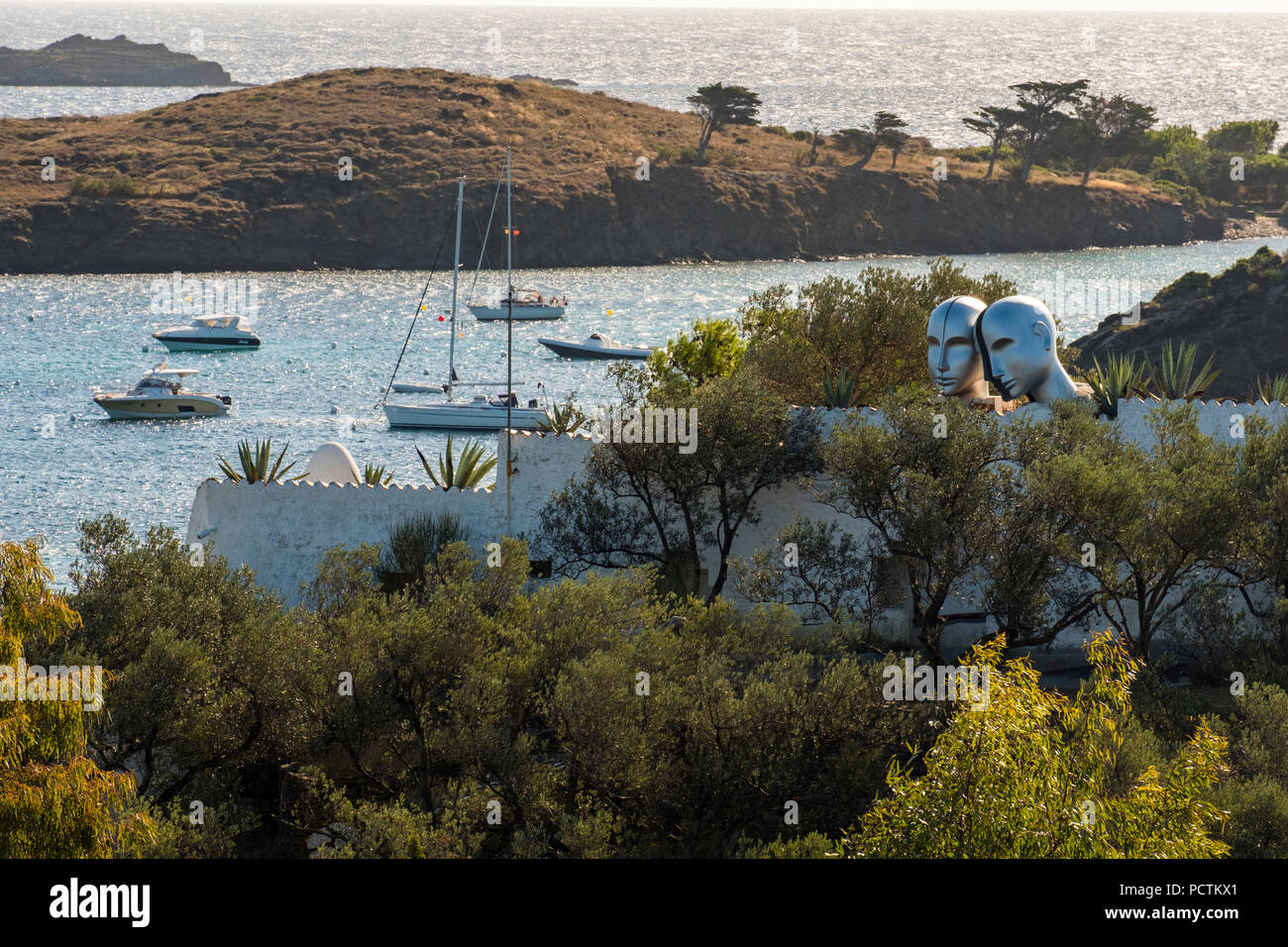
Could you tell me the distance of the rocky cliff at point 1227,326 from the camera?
77375mm

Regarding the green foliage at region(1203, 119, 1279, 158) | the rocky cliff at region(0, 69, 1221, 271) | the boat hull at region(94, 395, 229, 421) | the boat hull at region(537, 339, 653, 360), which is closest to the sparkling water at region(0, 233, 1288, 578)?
the boat hull at region(94, 395, 229, 421)

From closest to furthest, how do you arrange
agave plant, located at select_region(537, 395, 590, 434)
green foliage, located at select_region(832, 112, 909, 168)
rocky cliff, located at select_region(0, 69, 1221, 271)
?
agave plant, located at select_region(537, 395, 590, 434) < rocky cliff, located at select_region(0, 69, 1221, 271) < green foliage, located at select_region(832, 112, 909, 168)

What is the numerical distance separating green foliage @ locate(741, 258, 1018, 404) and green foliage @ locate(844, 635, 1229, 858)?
16276mm

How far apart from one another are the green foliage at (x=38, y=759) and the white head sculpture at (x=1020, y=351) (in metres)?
17.5

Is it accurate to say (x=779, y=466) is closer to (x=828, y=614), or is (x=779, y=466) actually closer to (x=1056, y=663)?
(x=828, y=614)

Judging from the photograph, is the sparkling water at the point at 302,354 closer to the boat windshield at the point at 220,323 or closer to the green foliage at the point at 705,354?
the boat windshield at the point at 220,323

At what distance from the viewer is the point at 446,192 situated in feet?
440

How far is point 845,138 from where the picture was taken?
160m

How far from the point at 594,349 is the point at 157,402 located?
2672 cm

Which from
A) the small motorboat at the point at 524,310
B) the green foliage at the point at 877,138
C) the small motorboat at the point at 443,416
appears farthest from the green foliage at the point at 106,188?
the green foliage at the point at 877,138

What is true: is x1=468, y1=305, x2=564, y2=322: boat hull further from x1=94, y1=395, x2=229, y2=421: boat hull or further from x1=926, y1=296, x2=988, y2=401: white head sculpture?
x1=926, y1=296, x2=988, y2=401: white head sculpture

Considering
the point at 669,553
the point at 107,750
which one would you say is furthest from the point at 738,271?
the point at 107,750

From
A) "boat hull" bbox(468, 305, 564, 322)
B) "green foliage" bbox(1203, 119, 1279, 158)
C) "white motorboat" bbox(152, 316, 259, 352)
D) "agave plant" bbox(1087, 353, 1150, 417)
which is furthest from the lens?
"green foliage" bbox(1203, 119, 1279, 158)

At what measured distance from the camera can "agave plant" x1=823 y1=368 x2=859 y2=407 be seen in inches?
1185
